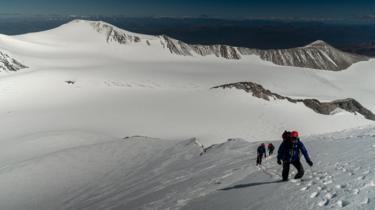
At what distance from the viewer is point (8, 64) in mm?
77375

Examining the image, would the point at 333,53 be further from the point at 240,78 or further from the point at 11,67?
the point at 11,67

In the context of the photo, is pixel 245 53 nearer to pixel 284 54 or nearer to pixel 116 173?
pixel 284 54

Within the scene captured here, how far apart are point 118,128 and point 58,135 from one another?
10283 mm

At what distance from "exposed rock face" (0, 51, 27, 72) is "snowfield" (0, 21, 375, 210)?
36 cm

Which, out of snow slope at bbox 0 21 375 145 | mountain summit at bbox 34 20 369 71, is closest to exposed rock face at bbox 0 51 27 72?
snow slope at bbox 0 21 375 145

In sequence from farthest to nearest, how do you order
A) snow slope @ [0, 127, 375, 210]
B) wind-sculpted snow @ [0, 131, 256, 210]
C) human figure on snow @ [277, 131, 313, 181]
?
wind-sculpted snow @ [0, 131, 256, 210] < human figure on snow @ [277, 131, 313, 181] < snow slope @ [0, 127, 375, 210]

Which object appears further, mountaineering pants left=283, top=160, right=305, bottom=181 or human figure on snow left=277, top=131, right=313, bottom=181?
mountaineering pants left=283, top=160, right=305, bottom=181

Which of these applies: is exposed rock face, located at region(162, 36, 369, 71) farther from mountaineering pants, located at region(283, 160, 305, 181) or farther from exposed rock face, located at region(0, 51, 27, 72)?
mountaineering pants, located at region(283, 160, 305, 181)

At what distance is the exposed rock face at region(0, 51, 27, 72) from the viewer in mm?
75588

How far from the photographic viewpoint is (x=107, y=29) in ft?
427

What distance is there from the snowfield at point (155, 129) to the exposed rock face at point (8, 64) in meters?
0.36

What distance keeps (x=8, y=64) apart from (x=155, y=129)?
38983mm

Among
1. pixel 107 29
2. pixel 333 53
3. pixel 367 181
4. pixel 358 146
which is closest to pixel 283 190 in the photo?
pixel 367 181

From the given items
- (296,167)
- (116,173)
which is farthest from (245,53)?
(296,167)
